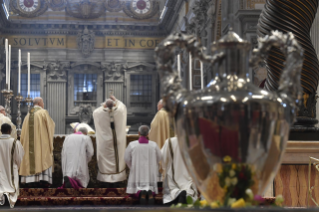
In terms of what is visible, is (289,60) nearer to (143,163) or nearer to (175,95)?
(175,95)

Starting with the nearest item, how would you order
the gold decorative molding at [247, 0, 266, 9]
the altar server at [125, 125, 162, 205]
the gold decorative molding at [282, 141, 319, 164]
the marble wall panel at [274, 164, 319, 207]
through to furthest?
1. the gold decorative molding at [282, 141, 319, 164]
2. the marble wall panel at [274, 164, 319, 207]
3. the altar server at [125, 125, 162, 205]
4. the gold decorative molding at [247, 0, 266, 9]

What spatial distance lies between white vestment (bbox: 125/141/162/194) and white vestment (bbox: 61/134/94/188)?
3.14 ft

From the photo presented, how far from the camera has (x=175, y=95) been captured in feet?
6.48

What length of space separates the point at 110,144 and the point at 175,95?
7278 mm

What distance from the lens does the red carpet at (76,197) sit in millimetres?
7789

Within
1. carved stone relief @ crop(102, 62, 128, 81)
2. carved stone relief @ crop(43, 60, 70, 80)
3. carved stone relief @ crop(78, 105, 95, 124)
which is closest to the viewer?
carved stone relief @ crop(78, 105, 95, 124)

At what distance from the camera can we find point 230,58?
200 cm

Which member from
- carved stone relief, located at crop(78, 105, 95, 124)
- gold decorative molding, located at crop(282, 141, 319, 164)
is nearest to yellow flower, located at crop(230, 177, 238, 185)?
gold decorative molding, located at crop(282, 141, 319, 164)

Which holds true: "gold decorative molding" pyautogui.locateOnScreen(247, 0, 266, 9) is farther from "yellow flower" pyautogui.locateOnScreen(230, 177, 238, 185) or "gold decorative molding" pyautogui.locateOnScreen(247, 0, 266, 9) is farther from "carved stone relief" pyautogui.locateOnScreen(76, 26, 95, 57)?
"carved stone relief" pyautogui.locateOnScreen(76, 26, 95, 57)

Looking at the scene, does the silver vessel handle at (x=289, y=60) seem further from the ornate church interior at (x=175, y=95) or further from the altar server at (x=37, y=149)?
the altar server at (x=37, y=149)

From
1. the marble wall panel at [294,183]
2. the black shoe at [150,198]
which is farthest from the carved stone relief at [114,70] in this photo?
the marble wall panel at [294,183]

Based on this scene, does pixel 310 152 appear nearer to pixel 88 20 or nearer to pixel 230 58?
pixel 230 58

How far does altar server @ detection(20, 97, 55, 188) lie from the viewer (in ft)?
29.6

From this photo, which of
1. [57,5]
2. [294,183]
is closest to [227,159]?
[294,183]
